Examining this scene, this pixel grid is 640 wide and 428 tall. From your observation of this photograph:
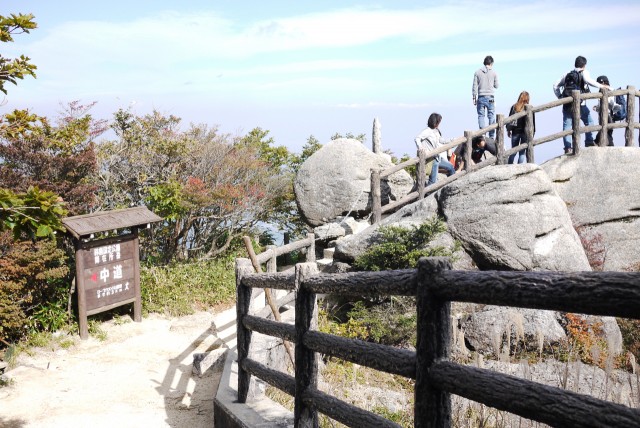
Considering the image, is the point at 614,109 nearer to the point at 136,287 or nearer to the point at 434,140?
the point at 434,140

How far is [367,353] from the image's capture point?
3455mm

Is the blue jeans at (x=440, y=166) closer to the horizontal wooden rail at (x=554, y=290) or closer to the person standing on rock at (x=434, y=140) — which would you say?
the person standing on rock at (x=434, y=140)

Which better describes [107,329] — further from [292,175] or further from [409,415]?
[292,175]

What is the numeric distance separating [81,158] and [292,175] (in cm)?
672

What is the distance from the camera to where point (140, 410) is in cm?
661

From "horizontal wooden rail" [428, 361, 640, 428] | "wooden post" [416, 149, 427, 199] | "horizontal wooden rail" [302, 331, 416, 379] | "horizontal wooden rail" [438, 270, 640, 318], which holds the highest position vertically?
"wooden post" [416, 149, 427, 199]

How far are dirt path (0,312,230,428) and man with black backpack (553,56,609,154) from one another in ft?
32.6

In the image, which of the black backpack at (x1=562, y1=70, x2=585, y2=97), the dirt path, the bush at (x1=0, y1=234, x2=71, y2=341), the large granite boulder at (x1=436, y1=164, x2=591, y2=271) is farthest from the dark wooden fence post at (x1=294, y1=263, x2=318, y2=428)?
the black backpack at (x1=562, y1=70, x2=585, y2=97)

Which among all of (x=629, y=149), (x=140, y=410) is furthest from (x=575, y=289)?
(x=629, y=149)

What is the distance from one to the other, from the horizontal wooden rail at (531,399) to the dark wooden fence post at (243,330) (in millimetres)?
2890

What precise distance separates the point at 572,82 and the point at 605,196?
276 cm

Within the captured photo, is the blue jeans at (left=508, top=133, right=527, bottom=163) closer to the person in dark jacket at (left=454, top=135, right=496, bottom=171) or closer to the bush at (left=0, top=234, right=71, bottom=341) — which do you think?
the person in dark jacket at (left=454, top=135, right=496, bottom=171)

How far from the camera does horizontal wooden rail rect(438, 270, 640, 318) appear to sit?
205cm

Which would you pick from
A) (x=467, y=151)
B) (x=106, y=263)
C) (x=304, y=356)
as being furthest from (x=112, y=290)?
(x=467, y=151)
